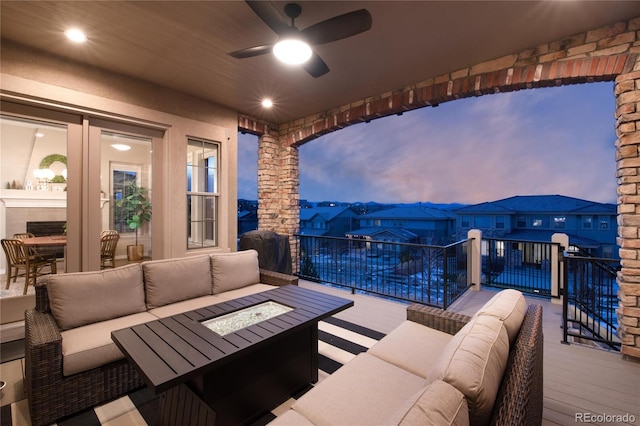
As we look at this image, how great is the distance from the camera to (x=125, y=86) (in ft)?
10.9

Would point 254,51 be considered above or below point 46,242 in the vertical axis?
above

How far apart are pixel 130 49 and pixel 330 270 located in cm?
394

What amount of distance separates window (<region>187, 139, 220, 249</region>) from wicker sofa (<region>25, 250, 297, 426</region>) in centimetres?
138

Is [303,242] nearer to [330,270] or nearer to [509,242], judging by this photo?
[330,270]

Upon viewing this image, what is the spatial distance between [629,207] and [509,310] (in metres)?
2.01

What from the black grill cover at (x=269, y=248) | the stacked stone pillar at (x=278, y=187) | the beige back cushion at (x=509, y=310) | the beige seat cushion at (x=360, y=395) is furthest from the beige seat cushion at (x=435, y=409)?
A: the stacked stone pillar at (x=278, y=187)

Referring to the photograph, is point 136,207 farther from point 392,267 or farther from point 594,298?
point 594,298

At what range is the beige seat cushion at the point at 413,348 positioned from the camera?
1533mm

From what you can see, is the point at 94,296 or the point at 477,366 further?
the point at 94,296

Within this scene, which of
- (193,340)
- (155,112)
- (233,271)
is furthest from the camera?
(155,112)

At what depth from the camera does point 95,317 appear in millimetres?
2109

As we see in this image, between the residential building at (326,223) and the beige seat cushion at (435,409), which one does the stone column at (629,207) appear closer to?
the beige seat cushion at (435,409)

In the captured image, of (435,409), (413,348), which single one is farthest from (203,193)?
(435,409)

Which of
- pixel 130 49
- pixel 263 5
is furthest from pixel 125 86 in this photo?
pixel 263 5
